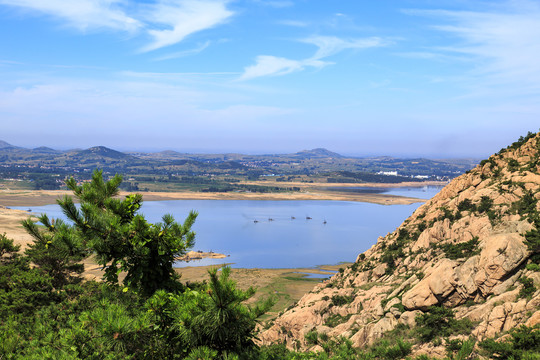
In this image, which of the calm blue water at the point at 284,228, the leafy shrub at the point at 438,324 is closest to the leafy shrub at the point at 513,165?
the leafy shrub at the point at 438,324

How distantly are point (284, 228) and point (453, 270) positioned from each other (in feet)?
261

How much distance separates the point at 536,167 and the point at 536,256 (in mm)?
11888

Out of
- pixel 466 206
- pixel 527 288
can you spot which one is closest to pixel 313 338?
pixel 527 288

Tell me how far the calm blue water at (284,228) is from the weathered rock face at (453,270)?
3702 centimetres

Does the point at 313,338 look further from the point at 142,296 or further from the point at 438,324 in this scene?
the point at 142,296

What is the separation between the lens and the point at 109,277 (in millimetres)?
9477

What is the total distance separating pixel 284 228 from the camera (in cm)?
9881

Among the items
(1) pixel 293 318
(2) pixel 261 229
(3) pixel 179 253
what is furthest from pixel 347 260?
(3) pixel 179 253

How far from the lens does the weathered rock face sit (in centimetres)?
1767

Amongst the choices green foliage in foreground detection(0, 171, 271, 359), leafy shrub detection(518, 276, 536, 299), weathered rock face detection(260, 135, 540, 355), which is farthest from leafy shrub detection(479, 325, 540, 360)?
green foliage in foreground detection(0, 171, 271, 359)

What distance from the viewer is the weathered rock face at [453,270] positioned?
17.7m

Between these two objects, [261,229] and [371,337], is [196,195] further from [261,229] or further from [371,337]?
[371,337]

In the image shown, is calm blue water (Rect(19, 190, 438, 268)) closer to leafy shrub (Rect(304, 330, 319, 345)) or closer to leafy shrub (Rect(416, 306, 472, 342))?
leafy shrub (Rect(304, 330, 319, 345))

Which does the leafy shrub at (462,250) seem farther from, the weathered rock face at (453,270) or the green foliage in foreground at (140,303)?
the green foliage in foreground at (140,303)
